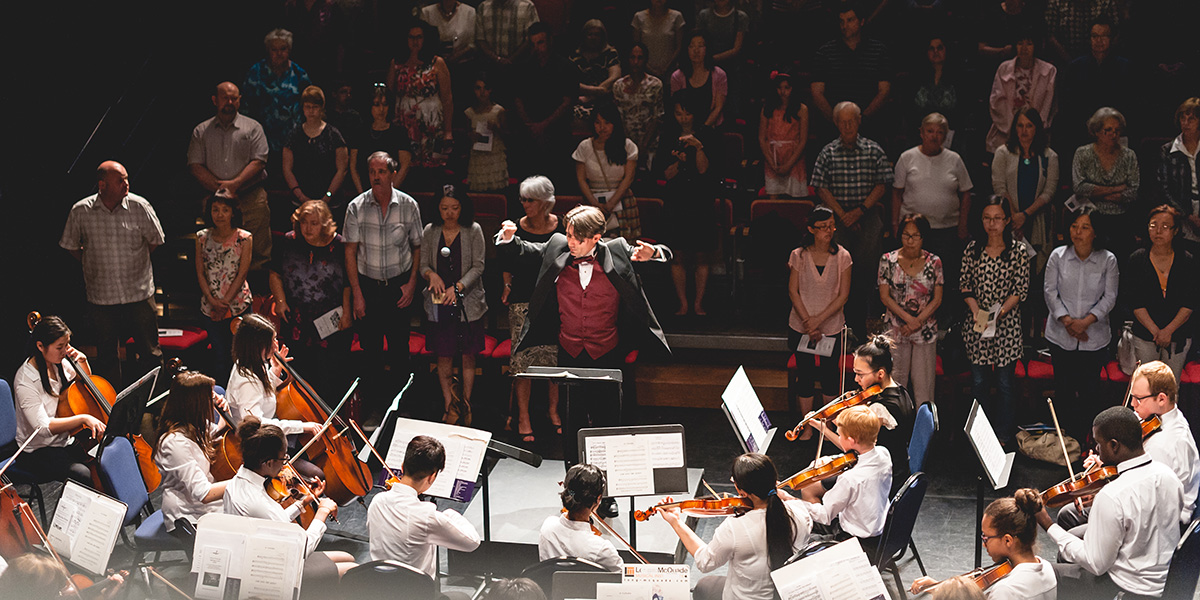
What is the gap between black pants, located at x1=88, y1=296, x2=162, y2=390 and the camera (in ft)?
22.9

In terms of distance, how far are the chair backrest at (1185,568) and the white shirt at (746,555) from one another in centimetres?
146

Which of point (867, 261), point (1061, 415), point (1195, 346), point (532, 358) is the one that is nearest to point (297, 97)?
point (532, 358)

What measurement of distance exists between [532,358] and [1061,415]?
3064mm

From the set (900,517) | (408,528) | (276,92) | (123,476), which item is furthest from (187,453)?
(276,92)

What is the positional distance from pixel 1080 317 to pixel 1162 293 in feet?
1.44

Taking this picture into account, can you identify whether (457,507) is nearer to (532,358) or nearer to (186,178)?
(532,358)

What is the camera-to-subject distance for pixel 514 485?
6.20m

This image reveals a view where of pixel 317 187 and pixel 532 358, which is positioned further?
pixel 317 187

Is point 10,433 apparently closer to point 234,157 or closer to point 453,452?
point 453,452

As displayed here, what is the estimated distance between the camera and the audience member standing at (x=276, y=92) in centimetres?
791

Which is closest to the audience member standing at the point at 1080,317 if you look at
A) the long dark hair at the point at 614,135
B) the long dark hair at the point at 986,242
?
the long dark hair at the point at 986,242

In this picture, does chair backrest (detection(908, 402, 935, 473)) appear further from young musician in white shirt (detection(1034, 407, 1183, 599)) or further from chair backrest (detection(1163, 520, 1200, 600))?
chair backrest (detection(1163, 520, 1200, 600))

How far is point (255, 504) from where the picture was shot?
171 inches

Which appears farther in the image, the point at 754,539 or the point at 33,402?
the point at 33,402
